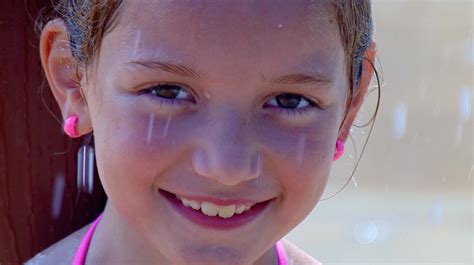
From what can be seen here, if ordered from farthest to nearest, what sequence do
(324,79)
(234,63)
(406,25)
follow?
(406,25)
(324,79)
(234,63)

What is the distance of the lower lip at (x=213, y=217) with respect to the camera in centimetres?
149

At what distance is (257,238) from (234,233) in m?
0.06

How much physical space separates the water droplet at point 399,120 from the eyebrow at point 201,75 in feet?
7.72

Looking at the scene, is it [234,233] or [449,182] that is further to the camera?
[449,182]

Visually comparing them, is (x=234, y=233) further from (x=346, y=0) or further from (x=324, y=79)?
(x=346, y=0)

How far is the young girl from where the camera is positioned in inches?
54.4

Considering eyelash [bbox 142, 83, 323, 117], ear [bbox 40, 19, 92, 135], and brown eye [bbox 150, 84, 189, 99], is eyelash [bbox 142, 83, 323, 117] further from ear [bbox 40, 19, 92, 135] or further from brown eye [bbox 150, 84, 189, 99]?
ear [bbox 40, 19, 92, 135]

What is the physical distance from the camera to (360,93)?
177cm

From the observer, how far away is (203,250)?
1508 mm

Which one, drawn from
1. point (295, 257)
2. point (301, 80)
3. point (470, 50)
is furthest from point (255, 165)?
point (470, 50)

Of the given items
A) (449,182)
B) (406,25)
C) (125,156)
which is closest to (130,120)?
(125,156)

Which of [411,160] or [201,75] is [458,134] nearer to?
[411,160]

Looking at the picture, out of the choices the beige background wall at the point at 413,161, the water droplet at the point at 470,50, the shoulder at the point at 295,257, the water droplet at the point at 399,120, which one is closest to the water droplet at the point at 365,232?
the beige background wall at the point at 413,161

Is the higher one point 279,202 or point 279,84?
point 279,84
